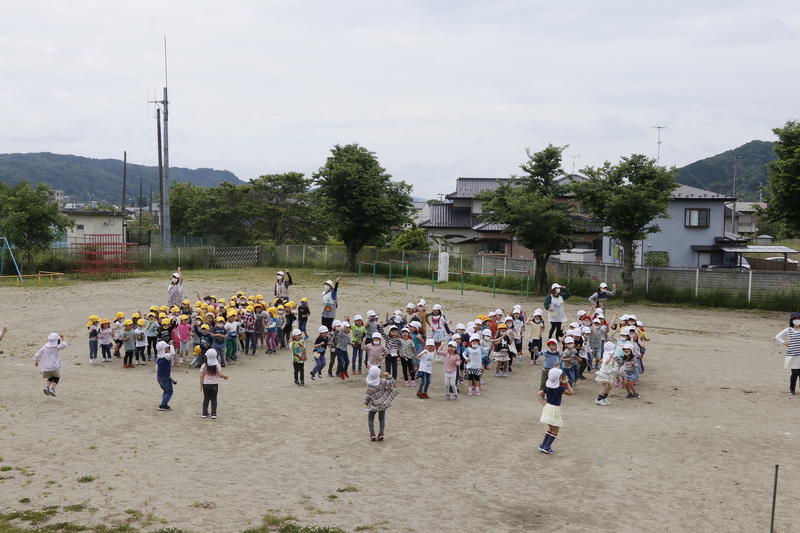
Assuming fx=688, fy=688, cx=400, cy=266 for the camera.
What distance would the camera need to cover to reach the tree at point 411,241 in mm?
48312

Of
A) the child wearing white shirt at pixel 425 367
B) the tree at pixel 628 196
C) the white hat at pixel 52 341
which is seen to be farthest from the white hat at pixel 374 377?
the tree at pixel 628 196

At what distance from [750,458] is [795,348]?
4.94 m

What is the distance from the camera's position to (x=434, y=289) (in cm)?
3312

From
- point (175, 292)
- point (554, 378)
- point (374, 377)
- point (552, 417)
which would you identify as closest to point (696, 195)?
point (175, 292)

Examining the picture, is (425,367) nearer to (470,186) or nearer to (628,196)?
(628,196)

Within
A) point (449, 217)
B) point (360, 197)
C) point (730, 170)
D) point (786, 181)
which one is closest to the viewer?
point (786, 181)

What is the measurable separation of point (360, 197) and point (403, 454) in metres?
27.7

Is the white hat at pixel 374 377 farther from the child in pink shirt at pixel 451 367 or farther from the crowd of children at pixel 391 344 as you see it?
the child in pink shirt at pixel 451 367

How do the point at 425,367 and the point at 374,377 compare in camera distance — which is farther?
the point at 425,367

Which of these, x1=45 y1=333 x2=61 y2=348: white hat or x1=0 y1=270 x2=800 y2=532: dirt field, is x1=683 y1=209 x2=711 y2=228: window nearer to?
x1=0 y1=270 x2=800 y2=532: dirt field

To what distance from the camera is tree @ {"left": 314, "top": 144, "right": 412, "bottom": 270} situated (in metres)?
37.6

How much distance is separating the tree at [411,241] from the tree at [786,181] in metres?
24.6

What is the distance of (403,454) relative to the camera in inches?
433

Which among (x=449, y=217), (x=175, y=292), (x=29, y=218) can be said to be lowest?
(x=175, y=292)
